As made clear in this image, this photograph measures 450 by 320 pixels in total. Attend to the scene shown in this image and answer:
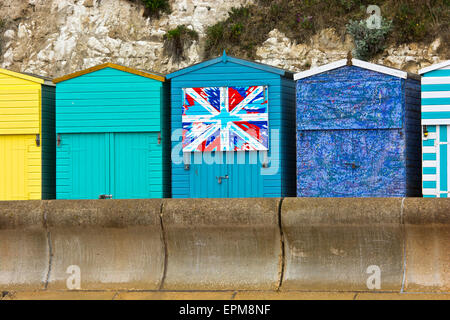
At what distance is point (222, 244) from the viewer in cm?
878

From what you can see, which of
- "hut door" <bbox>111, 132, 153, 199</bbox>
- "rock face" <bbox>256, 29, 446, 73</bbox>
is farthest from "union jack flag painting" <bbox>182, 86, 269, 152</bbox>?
"rock face" <bbox>256, 29, 446, 73</bbox>

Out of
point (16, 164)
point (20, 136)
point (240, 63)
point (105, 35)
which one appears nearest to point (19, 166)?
point (16, 164)

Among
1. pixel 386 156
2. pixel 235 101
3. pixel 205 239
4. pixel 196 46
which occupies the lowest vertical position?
pixel 205 239

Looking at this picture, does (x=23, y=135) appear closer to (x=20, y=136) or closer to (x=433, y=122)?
(x=20, y=136)

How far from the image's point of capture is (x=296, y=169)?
12859 millimetres

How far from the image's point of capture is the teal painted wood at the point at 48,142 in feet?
44.0

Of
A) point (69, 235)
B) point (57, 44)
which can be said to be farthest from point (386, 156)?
point (57, 44)

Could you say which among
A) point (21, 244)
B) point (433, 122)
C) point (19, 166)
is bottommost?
point (21, 244)

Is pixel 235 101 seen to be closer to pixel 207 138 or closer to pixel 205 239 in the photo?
pixel 207 138

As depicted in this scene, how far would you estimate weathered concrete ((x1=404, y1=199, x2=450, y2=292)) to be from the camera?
801cm

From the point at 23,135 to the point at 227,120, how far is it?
3.33m

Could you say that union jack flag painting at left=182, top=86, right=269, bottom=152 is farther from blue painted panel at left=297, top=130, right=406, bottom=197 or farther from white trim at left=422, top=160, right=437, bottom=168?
white trim at left=422, top=160, right=437, bottom=168

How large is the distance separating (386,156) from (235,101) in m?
2.36

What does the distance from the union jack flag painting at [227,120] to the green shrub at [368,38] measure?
11202 mm
